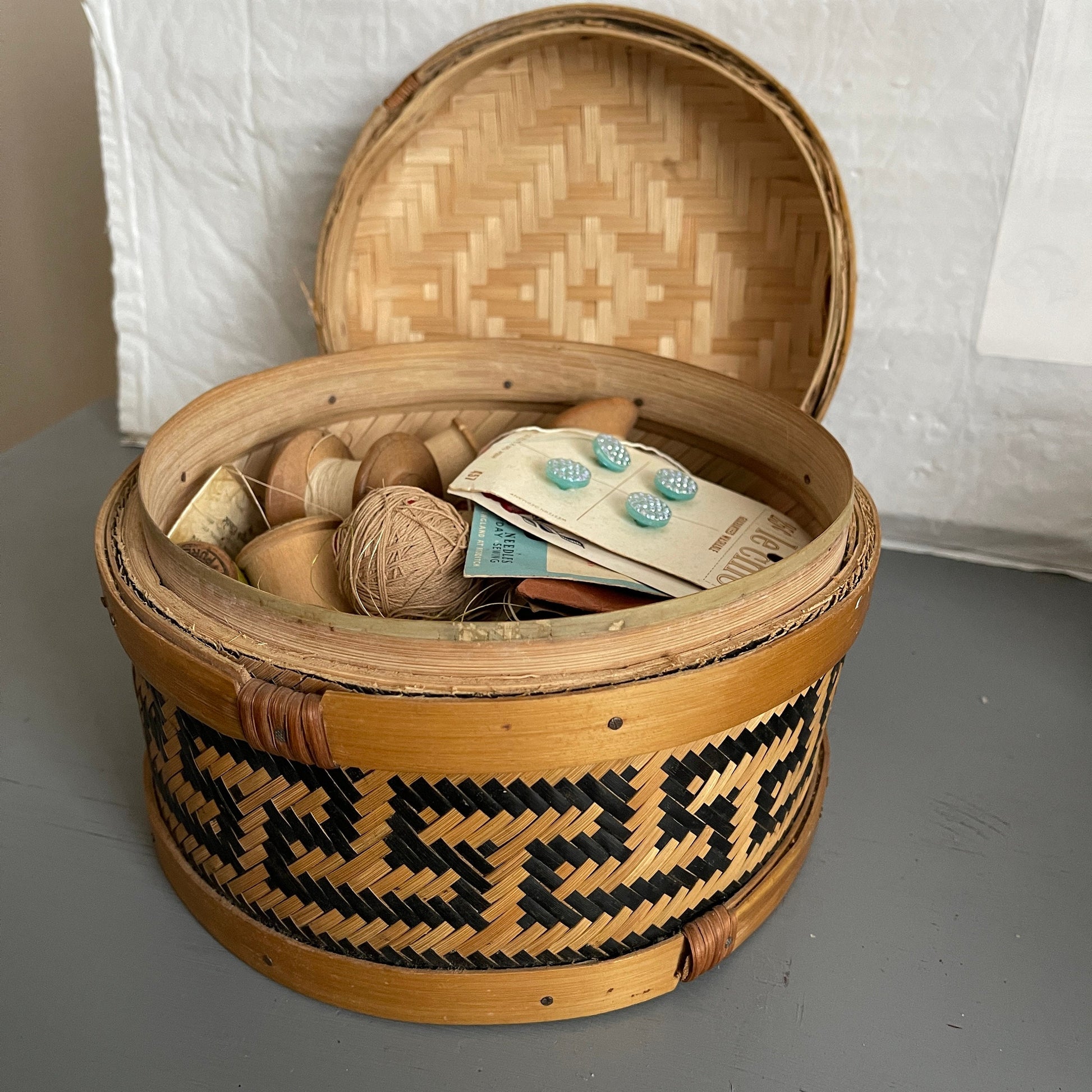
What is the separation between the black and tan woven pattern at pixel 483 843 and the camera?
0.80 m

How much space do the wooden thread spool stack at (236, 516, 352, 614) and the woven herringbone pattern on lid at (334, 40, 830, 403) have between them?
1.71ft

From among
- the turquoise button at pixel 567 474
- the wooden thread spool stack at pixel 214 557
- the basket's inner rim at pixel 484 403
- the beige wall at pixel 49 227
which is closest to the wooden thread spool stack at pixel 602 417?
the basket's inner rim at pixel 484 403

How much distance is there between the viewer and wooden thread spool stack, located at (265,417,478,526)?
1175 mm

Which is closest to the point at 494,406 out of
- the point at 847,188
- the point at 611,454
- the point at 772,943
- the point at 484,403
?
the point at 484,403

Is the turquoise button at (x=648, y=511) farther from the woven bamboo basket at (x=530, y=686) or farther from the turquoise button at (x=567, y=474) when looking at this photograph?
the woven bamboo basket at (x=530, y=686)

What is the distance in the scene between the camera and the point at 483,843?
0.80 m

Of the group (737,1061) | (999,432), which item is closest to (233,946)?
(737,1061)

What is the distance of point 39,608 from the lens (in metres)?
1.46

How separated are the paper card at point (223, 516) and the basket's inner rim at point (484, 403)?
0.08ft

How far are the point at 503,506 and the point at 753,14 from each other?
0.87 m

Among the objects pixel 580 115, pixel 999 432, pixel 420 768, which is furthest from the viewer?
pixel 999 432

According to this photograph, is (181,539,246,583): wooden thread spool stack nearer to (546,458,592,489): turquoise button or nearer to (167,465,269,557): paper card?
(167,465,269,557): paper card

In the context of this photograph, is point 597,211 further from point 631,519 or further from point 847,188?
point 631,519

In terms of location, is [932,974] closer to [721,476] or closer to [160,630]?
[721,476]
